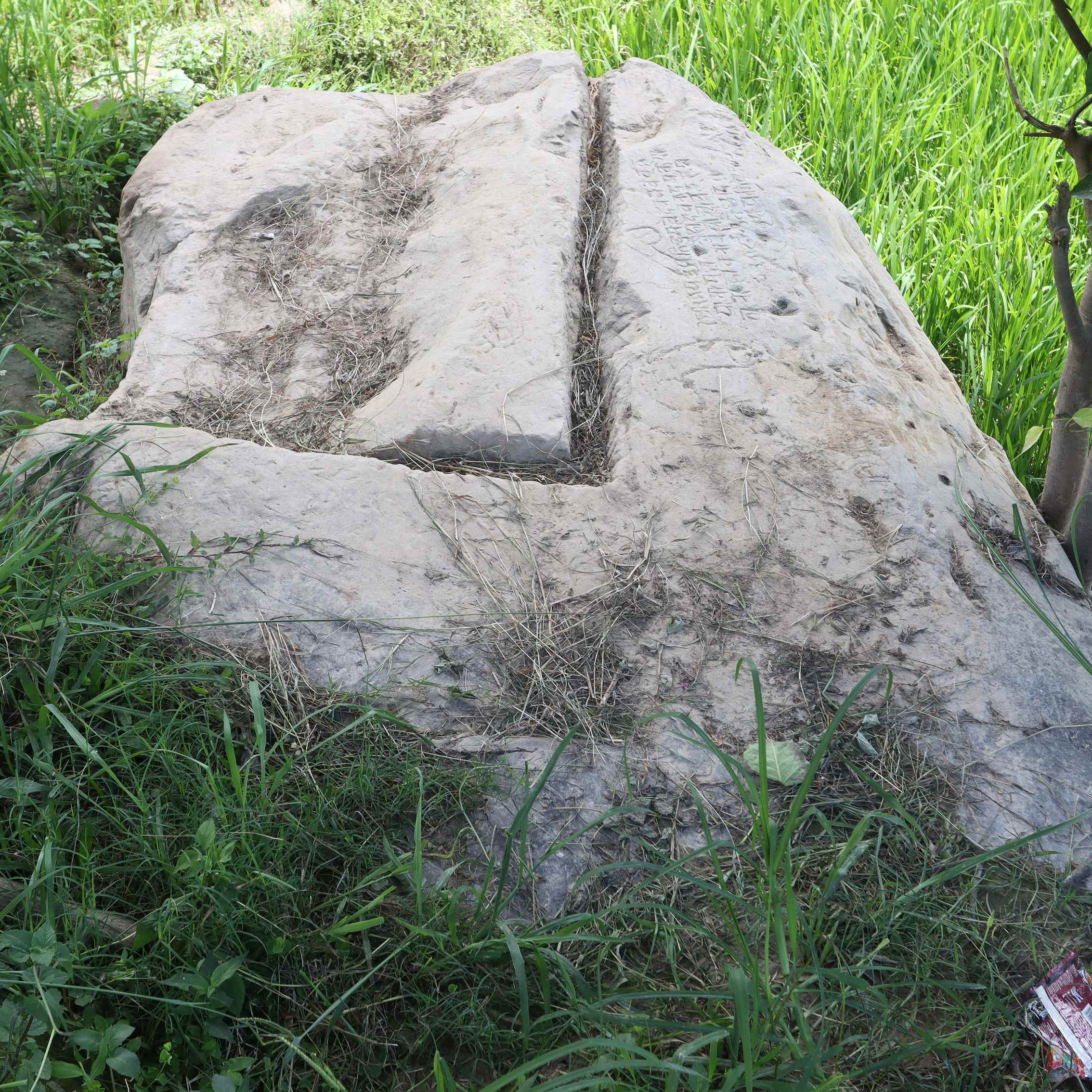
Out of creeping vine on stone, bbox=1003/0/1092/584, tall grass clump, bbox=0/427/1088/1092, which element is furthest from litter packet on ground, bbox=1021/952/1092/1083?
creeping vine on stone, bbox=1003/0/1092/584

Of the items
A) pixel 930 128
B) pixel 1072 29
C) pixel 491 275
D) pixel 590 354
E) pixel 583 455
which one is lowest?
pixel 583 455

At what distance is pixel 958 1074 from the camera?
1355 millimetres

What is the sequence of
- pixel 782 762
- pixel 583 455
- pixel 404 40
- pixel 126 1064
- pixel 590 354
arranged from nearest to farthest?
1. pixel 126 1064
2. pixel 782 762
3. pixel 583 455
4. pixel 590 354
5. pixel 404 40

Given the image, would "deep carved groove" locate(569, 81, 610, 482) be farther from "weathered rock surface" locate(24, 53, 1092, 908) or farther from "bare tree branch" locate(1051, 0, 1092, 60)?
"bare tree branch" locate(1051, 0, 1092, 60)

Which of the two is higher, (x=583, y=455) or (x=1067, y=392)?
(x=1067, y=392)

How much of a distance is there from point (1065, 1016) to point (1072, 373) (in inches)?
56.3

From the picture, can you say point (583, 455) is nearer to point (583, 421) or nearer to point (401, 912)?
point (583, 421)

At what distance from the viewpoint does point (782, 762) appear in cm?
168

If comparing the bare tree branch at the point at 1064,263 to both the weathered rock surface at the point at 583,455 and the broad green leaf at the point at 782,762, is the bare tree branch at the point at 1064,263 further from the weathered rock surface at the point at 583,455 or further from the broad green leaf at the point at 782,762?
the broad green leaf at the point at 782,762

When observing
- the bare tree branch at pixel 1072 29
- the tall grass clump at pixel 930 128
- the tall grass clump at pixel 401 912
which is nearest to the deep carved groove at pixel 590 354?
the tall grass clump at pixel 401 912

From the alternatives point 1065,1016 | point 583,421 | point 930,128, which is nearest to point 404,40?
point 930,128

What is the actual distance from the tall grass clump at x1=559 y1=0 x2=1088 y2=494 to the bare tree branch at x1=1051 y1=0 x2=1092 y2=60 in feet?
3.74

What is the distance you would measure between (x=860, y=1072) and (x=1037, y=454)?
209cm

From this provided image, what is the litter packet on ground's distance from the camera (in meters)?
1.35
